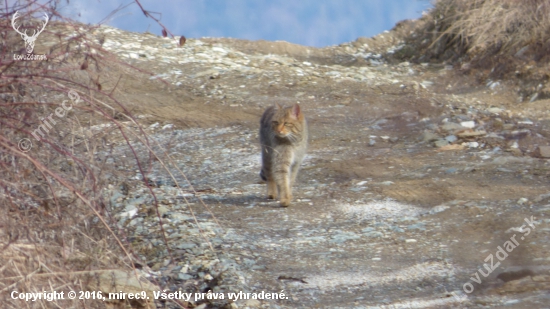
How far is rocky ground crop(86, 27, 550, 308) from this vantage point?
4906 mm

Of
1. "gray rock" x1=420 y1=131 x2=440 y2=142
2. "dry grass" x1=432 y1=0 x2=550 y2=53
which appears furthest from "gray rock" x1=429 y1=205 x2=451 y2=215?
"dry grass" x1=432 y1=0 x2=550 y2=53

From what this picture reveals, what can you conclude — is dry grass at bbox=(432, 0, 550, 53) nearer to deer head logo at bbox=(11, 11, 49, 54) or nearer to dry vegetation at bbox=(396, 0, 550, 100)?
dry vegetation at bbox=(396, 0, 550, 100)

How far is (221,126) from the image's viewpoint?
1043 centimetres

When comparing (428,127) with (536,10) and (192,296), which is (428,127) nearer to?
(536,10)

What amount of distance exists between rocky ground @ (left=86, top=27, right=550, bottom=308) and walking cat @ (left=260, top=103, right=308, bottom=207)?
0.66 ft

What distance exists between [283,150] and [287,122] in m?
0.27

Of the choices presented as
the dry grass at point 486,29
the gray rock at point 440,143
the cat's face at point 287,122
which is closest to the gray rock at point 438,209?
the cat's face at point 287,122

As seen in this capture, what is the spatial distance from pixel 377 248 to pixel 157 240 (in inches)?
69.5

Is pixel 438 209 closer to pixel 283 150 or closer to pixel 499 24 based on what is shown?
pixel 283 150

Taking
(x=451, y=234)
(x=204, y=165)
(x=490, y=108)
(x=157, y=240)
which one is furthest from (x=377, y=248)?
(x=490, y=108)

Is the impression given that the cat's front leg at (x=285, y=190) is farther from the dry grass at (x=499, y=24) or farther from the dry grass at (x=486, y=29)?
the dry grass at (x=499, y=24)

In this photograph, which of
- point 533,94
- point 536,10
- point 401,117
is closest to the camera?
point 401,117

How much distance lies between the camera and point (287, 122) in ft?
22.6

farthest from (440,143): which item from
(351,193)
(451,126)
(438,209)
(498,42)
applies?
(498,42)
